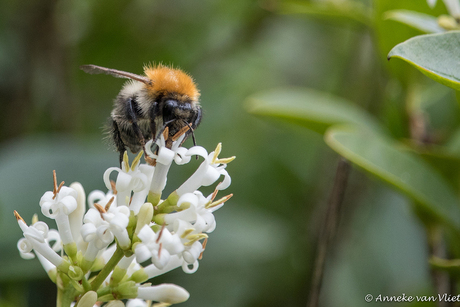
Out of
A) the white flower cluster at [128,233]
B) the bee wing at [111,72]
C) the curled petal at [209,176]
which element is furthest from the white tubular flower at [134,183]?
the bee wing at [111,72]

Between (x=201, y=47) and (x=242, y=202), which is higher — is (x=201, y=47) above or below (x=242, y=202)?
above

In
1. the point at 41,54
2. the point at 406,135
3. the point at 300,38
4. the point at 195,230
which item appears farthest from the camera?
the point at 300,38

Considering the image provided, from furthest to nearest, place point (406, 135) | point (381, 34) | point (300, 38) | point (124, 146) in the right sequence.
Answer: point (300, 38), point (406, 135), point (381, 34), point (124, 146)

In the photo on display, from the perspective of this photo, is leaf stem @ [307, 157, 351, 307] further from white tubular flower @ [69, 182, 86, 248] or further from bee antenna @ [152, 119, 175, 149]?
white tubular flower @ [69, 182, 86, 248]

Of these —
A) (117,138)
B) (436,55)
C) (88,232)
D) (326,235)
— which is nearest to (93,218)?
(88,232)

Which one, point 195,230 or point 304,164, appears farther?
point 304,164

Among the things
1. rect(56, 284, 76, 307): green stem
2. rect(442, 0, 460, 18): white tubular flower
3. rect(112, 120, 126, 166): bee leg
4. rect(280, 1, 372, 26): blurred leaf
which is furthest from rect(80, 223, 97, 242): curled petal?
rect(280, 1, 372, 26): blurred leaf

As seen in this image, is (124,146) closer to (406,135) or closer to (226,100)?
(406,135)

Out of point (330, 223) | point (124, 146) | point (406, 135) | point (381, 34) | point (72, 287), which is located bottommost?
point (72, 287)

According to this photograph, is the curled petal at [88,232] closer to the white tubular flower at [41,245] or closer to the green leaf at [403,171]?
the white tubular flower at [41,245]

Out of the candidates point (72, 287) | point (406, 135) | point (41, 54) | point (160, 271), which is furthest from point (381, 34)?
point (41, 54)
